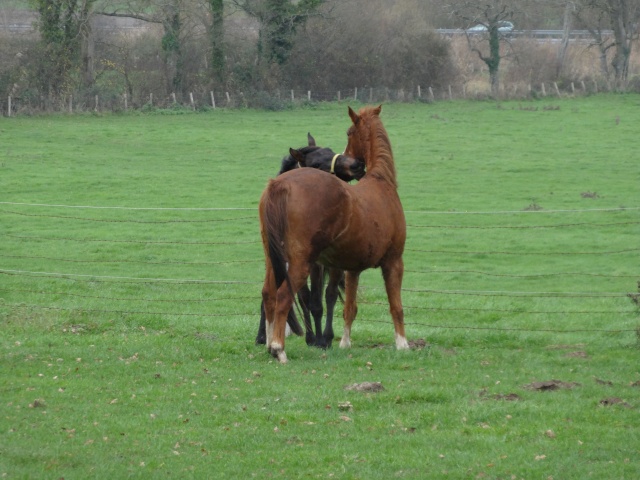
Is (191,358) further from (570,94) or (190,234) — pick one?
(570,94)

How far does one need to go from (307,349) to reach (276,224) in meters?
1.70

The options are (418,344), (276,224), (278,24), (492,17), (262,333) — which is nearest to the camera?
(276,224)

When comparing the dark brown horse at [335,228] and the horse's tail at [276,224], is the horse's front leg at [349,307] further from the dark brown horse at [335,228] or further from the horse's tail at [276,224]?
the horse's tail at [276,224]

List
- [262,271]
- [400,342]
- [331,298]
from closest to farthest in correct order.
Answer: [400,342]
[331,298]
[262,271]

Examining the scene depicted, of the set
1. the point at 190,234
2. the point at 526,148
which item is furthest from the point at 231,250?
the point at 526,148

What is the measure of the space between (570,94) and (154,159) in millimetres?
27270

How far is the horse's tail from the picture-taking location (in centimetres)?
882

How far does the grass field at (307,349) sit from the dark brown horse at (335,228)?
2.12 ft

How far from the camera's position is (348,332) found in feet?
33.3

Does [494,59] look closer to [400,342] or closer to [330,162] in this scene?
[330,162]

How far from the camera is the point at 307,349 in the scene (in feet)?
32.5

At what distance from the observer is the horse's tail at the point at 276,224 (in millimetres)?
8820

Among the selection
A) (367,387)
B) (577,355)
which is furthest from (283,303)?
(577,355)

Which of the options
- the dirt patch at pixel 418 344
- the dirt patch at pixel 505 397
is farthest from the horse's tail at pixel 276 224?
the dirt patch at pixel 505 397
